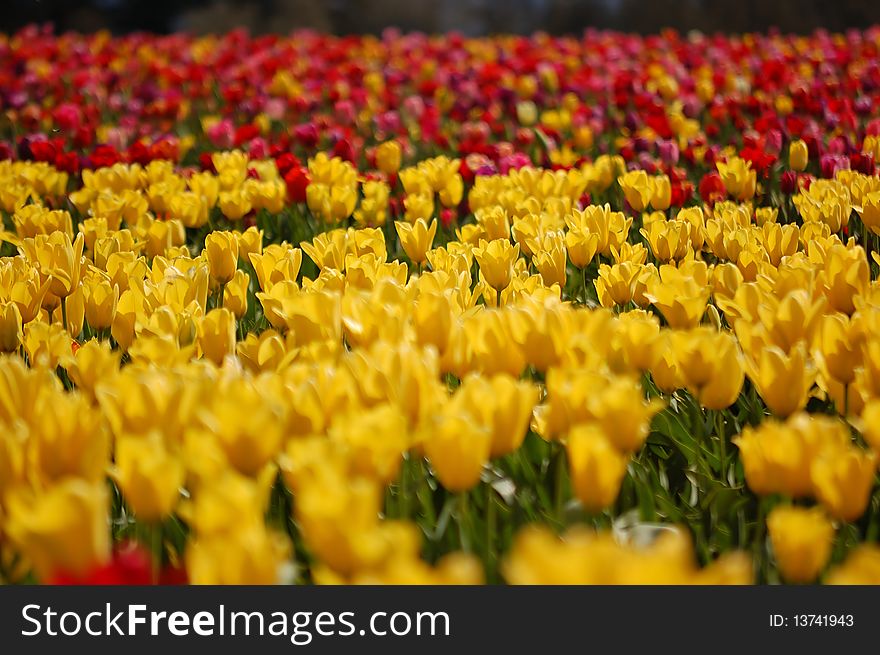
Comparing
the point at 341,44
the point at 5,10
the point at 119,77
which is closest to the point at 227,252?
the point at 119,77

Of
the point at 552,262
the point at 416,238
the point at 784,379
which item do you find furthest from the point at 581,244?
the point at 784,379

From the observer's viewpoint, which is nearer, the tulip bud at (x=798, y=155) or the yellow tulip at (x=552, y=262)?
the yellow tulip at (x=552, y=262)

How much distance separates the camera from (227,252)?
258 cm

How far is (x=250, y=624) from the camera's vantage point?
3.84 feet

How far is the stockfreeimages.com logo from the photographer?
3.82 feet

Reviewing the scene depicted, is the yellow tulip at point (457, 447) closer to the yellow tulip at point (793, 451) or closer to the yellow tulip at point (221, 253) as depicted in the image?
the yellow tulip at point (793, 451)

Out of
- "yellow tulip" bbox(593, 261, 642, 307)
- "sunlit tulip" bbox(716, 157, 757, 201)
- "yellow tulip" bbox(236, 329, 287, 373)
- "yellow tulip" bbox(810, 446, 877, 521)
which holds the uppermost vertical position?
"sunlit tulip" bbox(716, 157, 757, 201)

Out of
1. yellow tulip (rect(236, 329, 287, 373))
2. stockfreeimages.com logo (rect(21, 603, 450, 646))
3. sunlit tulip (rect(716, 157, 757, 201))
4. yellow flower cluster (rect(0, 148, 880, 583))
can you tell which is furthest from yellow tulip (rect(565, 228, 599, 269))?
stockfreeimages.com logo (rect(21, 603, 450, 646))

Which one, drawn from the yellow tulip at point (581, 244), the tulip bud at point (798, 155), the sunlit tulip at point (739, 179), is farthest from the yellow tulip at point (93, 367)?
the tulip bud at point (798, 155)

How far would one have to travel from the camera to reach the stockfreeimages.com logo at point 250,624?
1.16 meters

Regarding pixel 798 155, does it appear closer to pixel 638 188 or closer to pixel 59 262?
pixel 638 188

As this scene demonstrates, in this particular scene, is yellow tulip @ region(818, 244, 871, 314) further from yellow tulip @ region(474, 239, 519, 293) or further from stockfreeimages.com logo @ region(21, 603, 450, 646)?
stockfreeimages.com logo @ region(21, 603, 450, 646)

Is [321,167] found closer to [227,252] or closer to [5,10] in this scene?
[227,252]

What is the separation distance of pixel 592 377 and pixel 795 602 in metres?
0.41
